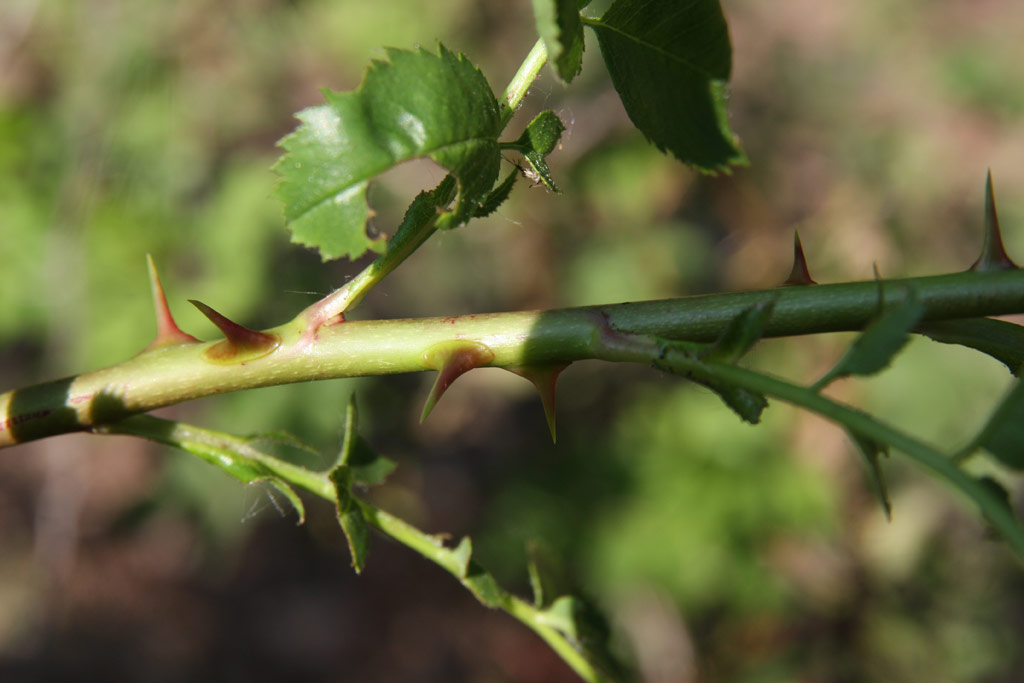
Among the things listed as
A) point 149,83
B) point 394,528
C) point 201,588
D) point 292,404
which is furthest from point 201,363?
point 201,588

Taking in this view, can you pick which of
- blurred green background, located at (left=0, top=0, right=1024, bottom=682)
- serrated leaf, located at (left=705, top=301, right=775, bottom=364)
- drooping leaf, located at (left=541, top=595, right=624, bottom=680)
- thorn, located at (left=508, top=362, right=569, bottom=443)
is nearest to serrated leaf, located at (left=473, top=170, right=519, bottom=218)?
thorn, located at (left=508, top=362, right=569, bottom=443)

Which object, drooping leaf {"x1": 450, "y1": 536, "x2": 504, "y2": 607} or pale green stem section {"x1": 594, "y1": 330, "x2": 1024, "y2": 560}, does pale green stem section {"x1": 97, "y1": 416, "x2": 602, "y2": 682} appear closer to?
drooping leaf {"x1": 450, "y1": 536, "x2": 504, "y2": 607}

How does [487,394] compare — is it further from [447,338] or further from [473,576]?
[447,338]

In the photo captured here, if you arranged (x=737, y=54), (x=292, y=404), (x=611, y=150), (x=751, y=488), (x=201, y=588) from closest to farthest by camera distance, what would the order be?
(x=292, y=404)
(x=751, y=488)
(x=611, y=150)
(x=201, y=588)
(x=737, y=54)

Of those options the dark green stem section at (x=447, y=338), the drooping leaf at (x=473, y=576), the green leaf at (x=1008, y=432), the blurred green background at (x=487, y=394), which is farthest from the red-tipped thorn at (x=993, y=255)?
the blurred green background at (x=487, y=394)

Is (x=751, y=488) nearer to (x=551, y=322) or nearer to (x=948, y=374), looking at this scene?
(x=948, y=374)

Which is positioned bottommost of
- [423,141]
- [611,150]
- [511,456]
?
[511,456]
